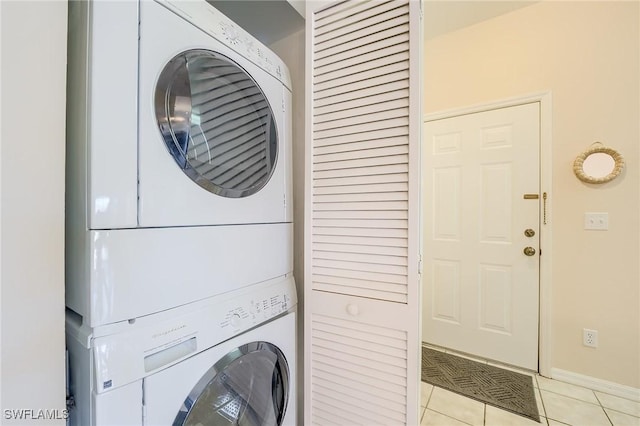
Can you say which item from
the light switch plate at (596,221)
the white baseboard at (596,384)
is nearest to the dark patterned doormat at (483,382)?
the white baseboard at (596,384)

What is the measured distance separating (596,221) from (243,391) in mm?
2365

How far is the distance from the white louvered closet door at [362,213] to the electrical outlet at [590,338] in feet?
5.74

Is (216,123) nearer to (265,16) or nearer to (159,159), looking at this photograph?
(159,159)

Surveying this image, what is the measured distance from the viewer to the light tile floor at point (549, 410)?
1615 millimetres

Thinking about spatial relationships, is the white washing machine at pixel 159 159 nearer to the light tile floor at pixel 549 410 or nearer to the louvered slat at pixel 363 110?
the louvered slat at pixel 363 110

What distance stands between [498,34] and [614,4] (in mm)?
642

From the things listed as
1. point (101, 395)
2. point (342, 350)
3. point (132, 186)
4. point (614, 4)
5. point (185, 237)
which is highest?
point (614, 4)

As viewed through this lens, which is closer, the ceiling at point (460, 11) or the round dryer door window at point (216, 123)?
the round dryer door window at point (216, 123)

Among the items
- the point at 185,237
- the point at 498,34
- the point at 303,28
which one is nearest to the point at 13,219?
the point at 185,237

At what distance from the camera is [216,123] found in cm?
83

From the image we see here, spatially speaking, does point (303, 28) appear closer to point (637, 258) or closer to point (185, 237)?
point (185, 237)

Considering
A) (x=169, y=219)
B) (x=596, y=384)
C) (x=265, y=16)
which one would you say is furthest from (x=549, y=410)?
(x=265, y=16)

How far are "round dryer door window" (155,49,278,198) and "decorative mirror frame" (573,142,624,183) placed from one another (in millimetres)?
2106

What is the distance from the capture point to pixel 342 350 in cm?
110
